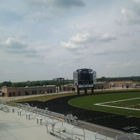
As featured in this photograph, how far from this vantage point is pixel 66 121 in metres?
18.2

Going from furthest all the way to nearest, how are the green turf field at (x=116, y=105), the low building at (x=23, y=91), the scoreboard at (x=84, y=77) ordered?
1. the low building at (x=23, y=91)
2. the scoreboard at (x=84, y=77)
3. the green turf field at (x=116, y=105)

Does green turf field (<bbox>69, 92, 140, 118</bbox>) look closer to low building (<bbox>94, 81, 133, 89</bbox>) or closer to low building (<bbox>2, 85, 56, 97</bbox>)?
low building (<bbox>2, 85, 56, 97</bbox>)

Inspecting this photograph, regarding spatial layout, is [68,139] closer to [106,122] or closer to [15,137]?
[15,137]

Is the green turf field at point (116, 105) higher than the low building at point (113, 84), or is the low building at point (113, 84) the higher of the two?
the low building at point (113, 84)

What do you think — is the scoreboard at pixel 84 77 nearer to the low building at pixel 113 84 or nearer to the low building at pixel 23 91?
the low building at pixel 23 91

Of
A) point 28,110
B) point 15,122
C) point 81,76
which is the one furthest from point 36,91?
point 15,122

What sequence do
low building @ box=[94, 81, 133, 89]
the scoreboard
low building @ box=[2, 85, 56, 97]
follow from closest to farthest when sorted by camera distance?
the scoreboard, low building @ box=[2, 85, 56, 97], low building @ box=[94, 81, 133, 89]

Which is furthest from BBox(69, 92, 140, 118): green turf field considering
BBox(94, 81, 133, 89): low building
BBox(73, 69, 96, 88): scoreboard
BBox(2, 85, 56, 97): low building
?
BBox(94, 81, 133, 89): low building

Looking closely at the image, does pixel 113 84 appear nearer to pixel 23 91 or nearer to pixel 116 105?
pixel 23 91

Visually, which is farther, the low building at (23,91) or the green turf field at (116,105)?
the low building at (23,91)

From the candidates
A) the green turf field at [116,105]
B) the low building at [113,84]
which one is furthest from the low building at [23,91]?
the green turf field at [116,105]

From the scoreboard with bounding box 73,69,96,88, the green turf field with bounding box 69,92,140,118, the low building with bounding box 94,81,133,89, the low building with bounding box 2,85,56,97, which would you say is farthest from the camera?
the low building with bounding box 94,81,133,89

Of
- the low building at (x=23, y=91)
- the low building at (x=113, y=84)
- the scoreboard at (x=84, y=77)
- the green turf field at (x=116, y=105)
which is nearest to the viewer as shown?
the green turf field at (x=116, y=105)

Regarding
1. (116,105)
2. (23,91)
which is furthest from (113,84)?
(116,105)
